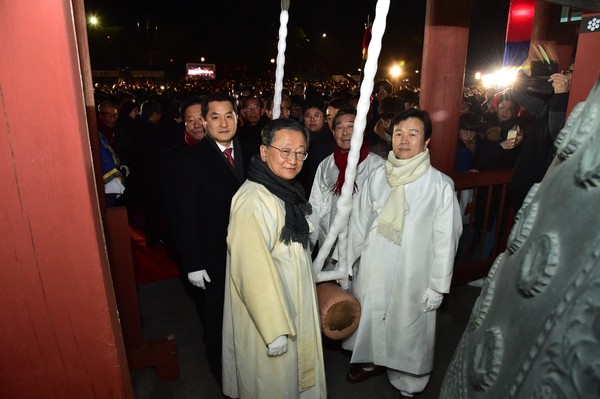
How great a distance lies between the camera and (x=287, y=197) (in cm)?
229

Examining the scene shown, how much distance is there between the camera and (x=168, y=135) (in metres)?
5.80

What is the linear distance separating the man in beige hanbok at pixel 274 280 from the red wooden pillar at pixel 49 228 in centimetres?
77

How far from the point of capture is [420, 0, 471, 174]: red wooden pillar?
433cm

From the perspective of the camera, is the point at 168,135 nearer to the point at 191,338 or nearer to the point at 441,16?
the point at 191,338

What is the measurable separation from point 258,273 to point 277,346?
1.30 ft

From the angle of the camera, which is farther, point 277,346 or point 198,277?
point 198,277

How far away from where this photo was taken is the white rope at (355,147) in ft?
5.46

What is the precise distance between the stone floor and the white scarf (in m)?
1.34

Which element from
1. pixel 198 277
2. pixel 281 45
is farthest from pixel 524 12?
pixel 198 277

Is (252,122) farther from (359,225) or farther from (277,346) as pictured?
(277,346)

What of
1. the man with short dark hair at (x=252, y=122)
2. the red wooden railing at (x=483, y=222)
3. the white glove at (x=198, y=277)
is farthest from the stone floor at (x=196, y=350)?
the man with short dark hair at (x=252, y=122)

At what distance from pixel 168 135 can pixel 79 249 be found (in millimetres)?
4811

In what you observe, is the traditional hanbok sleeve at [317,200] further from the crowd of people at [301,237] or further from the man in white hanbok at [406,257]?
the man in white hanbok at [406,257]

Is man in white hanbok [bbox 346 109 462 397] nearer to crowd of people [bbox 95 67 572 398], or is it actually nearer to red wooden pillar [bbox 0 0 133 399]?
crowd of people [bbox 95 67 572 398]
